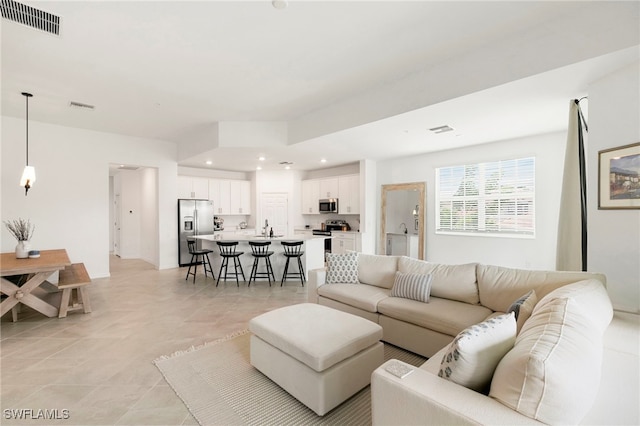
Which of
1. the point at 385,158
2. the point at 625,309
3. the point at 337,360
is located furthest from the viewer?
the point at 385,158

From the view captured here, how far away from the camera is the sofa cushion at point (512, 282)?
244 cm

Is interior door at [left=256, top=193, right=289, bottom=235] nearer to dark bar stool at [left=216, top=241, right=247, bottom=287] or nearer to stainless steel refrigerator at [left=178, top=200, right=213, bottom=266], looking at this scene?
stainless steel refrigerator at [left=178, top=200, right=213, bottom=266]

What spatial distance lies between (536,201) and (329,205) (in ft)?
15.6

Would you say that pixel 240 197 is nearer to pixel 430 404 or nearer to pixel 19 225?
pixel 19 225

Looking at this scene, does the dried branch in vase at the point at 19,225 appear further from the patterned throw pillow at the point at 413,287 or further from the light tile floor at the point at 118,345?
the patterned throw pillow at the point at 413,287

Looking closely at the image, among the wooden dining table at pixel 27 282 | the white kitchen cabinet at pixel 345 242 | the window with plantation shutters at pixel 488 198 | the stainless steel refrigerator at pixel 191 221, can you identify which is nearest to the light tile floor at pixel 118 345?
the wooden dining table at pixel 27 282

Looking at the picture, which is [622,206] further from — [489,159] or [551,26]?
[489,159]

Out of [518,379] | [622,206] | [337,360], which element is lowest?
[337,360]

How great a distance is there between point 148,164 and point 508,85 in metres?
7.10

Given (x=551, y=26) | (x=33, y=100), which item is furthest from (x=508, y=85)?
(x=33, y=100)

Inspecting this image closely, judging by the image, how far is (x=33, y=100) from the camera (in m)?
4.48

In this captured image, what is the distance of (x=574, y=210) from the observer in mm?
3141

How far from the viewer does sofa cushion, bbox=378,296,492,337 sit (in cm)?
256

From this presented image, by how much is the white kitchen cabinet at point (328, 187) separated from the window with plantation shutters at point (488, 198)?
110 inches
